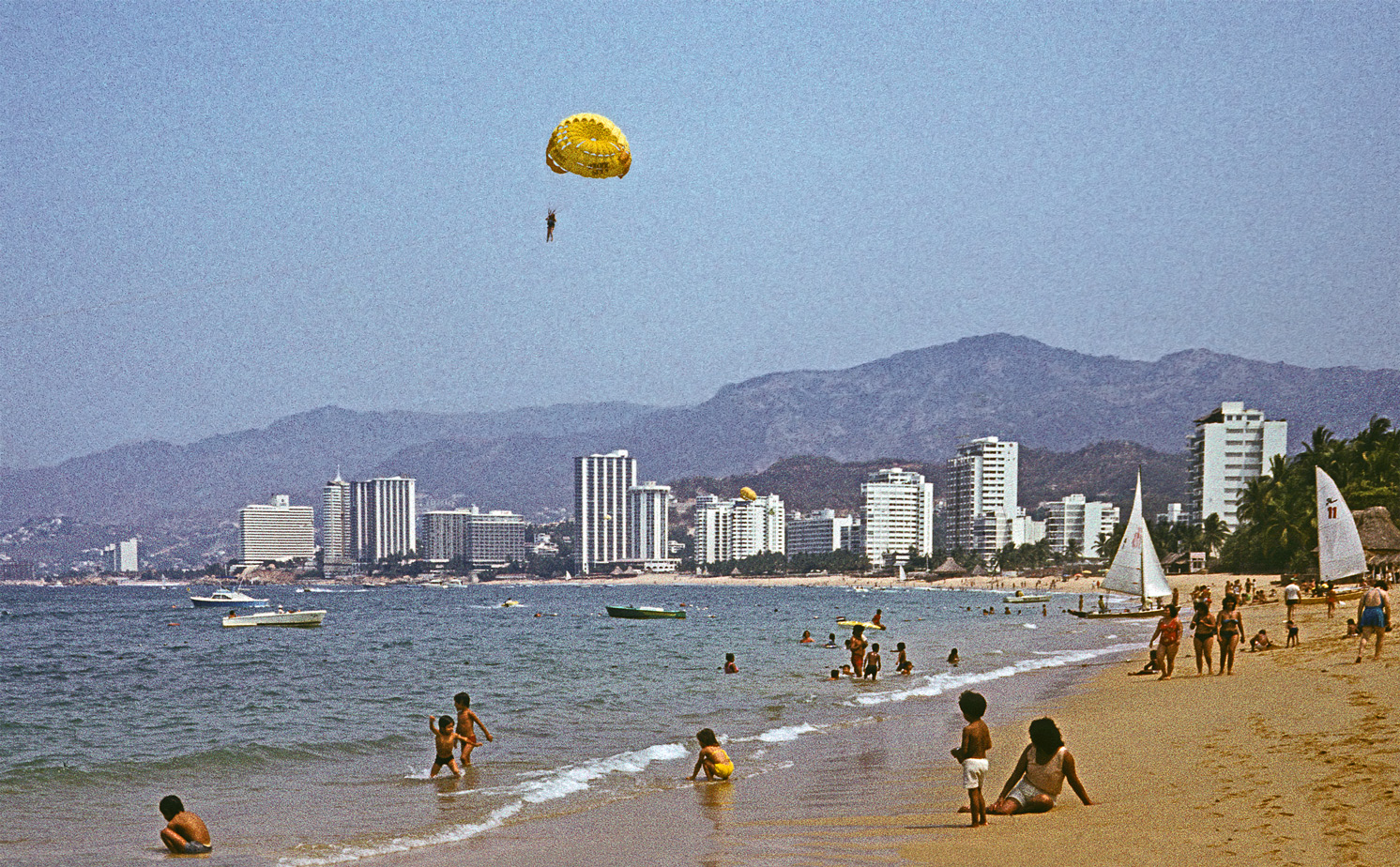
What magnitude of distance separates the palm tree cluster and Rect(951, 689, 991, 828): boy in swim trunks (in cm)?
6222

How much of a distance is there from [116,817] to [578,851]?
245 inches

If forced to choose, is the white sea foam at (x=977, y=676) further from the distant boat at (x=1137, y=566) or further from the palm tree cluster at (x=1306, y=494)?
the palm tree cluster at (x=1306, y=494)

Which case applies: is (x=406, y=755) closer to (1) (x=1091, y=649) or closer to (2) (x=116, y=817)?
(2) (x=116, y=817)

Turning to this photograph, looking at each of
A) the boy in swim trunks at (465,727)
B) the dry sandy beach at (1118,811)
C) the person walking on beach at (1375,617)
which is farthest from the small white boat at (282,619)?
the person walking on beach at (1375,617)

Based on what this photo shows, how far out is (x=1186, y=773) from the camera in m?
11.7

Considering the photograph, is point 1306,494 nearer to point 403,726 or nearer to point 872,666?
point 872,666

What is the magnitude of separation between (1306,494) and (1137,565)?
36.8 m

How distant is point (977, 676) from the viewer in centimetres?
2948

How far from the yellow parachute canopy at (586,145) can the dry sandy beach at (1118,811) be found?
15.5 meters

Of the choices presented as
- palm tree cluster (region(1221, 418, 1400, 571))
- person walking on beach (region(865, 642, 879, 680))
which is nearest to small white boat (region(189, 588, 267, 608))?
Result: palm tree cluster (region(1221, 418, 1400, 571))

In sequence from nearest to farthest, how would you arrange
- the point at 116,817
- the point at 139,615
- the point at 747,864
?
the point at 747,864 < the point at 116,817 < the point at 139,615

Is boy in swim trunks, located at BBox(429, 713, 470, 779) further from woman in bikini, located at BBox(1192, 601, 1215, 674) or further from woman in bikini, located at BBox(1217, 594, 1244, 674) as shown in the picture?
woman in bikini, located at BBox(1217, 594, 1244, 674)

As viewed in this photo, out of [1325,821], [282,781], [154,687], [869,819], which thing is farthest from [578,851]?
[154,687]

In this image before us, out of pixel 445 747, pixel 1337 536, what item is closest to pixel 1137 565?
pixel 1337 536
